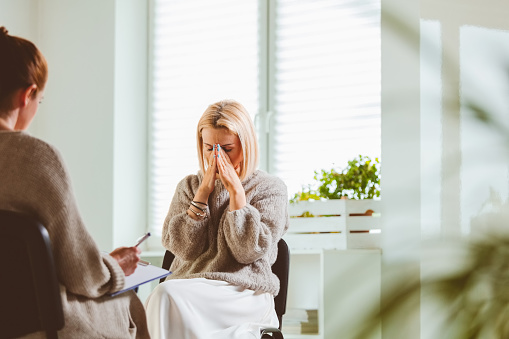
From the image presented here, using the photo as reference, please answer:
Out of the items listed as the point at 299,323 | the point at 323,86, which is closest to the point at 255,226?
the point at 299,323

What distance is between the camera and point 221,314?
1.91m

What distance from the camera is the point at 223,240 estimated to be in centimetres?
204

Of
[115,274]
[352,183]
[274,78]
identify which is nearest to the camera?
[115,274]

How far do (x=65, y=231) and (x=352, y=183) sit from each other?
6.90 feet

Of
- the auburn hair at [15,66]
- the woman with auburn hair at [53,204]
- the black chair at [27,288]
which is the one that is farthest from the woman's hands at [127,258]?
the auburn hair at [15,66]

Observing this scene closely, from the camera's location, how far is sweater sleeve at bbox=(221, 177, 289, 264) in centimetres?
195

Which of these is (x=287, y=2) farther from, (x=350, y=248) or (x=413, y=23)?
(x=413, y=23)

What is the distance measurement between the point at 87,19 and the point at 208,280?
2.20 metres

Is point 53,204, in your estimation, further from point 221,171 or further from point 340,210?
point 340,210

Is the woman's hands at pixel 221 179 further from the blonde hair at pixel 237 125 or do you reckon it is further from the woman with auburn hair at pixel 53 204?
the woman with auburn hair at pixel 53 204

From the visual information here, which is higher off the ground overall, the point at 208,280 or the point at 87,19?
the point at 87,19

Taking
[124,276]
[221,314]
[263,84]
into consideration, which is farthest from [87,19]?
[124,276]

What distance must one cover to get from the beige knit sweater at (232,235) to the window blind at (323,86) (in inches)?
47.3

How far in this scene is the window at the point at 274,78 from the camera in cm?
334
